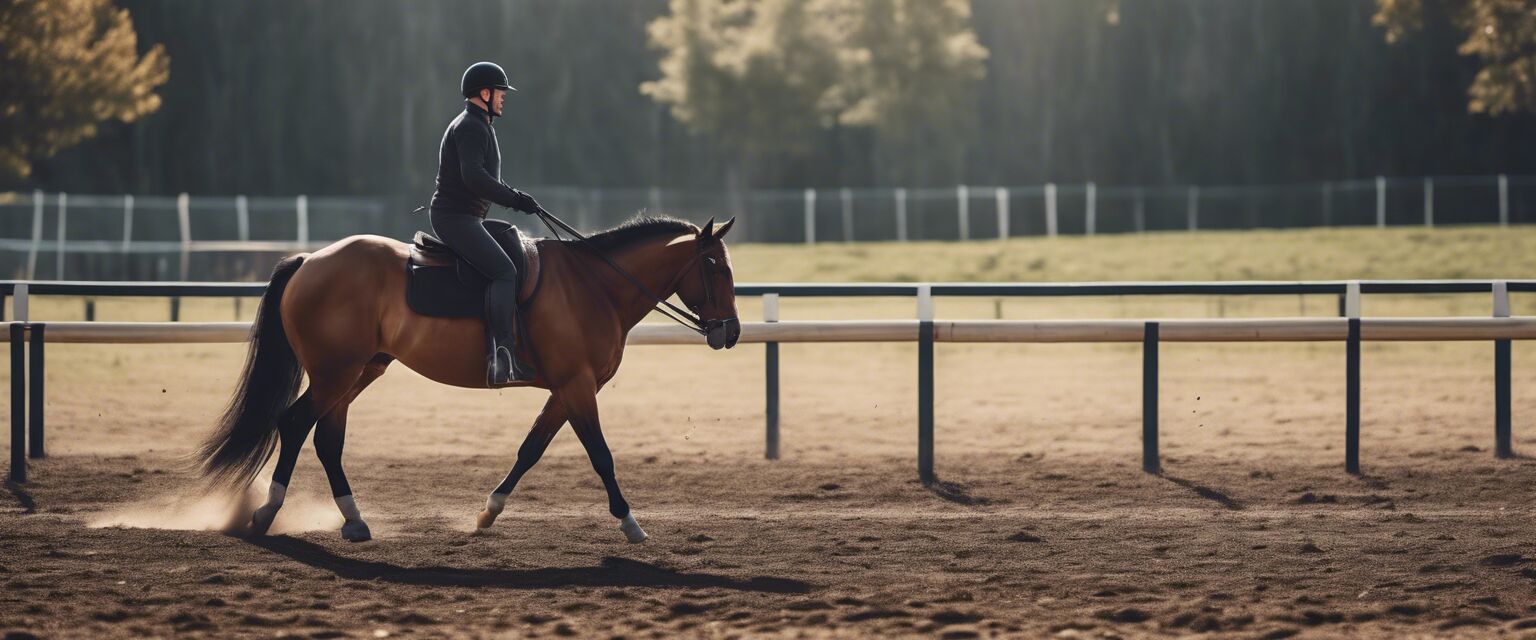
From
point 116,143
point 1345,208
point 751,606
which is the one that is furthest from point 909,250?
point 116,143

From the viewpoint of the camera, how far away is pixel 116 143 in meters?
48.6

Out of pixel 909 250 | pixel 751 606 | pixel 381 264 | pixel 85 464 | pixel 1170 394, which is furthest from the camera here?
pixel 909 250

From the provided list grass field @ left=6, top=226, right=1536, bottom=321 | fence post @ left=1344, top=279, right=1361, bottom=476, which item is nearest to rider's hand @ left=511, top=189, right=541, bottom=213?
fence post @ left=1344, top=279, right=1361, bottom=476

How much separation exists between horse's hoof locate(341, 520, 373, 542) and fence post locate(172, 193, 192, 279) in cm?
1989

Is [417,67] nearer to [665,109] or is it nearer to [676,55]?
[665,109]

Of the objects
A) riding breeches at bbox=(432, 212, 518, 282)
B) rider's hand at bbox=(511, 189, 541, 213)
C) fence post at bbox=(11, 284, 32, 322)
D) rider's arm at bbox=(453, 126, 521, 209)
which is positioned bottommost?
fence post at bbox=(11, 284, 32, 322)

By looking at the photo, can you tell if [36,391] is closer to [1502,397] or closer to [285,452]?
[285,452]

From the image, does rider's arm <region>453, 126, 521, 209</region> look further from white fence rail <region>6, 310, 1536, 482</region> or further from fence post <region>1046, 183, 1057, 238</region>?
fence post <region>1046, 183, 1057, 238</region>

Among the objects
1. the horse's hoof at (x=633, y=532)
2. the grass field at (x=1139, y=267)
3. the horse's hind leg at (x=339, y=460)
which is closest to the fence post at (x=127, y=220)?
the grass field at (x=1139, y=267)

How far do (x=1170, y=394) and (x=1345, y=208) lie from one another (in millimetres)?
25484

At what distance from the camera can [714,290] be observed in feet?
27.5

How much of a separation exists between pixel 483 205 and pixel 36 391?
4.08 metres

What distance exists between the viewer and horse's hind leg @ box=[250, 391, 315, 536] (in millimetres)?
8250

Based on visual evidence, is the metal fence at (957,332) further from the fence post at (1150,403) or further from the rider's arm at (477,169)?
the rider's arm at (477,169)
